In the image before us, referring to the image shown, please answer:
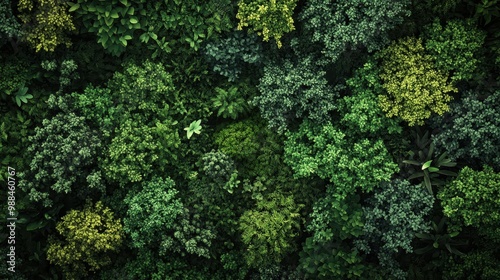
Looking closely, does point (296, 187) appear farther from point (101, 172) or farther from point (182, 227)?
point (101, 172)

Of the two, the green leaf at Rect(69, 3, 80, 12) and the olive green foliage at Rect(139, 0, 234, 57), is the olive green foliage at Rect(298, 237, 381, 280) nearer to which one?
the olive green foliage at Rect(139, 0, 234, 57)

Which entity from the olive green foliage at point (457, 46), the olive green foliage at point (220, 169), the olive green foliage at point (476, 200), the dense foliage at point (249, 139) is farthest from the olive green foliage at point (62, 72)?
the olive green foliage at point (476, 200)

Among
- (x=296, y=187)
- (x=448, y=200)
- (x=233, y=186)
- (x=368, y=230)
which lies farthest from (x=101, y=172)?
(x=448, y=200)

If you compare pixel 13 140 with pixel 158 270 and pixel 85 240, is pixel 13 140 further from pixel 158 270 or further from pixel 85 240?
pixel 158 270

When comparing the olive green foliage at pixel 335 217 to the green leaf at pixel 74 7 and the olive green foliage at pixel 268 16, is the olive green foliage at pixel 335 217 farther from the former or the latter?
the green leaf at pixel 74 7

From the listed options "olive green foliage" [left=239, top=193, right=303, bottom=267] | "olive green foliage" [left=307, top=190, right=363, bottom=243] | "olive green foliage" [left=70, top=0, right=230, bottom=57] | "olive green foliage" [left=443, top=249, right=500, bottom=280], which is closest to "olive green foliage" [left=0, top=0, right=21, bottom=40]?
"olive green foliage" [left=70, top=0, right=230, bottom=57]
